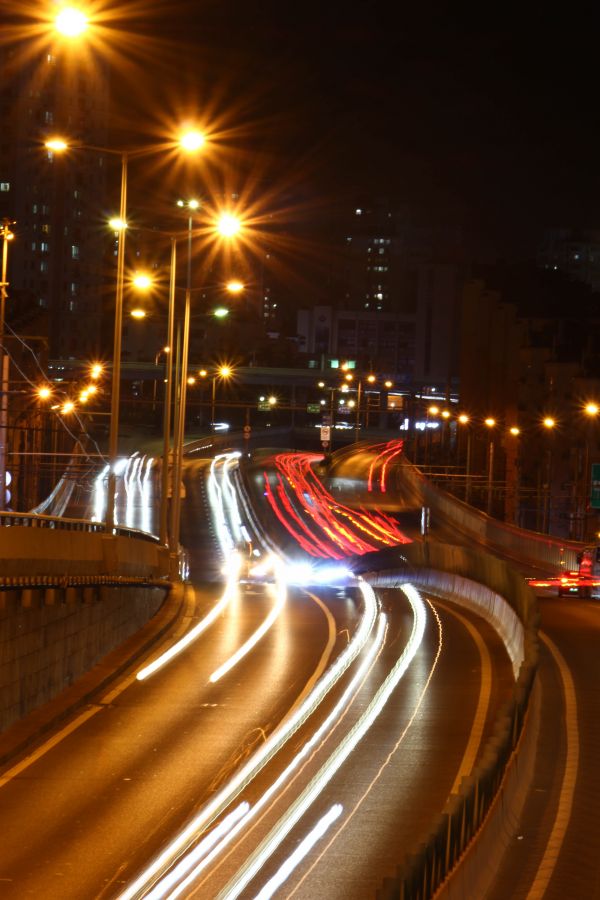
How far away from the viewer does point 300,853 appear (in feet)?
42.3

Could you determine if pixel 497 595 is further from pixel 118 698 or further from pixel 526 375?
pixel 526 375

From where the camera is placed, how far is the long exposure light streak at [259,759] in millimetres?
12523

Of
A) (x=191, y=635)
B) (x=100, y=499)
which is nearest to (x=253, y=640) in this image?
(x=191, y=635)

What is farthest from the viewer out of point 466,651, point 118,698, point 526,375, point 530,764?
point 526,375

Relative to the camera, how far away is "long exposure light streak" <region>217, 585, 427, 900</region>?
12039 mm

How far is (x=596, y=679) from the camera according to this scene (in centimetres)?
2469

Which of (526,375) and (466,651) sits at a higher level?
(526,375)

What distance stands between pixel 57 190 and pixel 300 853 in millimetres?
176342

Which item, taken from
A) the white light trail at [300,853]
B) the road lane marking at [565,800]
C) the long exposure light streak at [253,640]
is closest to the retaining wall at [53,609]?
the long exposure light streak at [253,640]

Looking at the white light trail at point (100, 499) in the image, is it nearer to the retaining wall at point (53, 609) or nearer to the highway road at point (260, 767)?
the highway road at point (260, 767)

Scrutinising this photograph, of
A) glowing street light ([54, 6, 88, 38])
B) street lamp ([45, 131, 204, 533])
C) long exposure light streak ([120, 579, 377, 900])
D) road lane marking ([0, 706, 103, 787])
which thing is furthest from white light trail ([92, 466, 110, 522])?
glowing street light ([54, 6, 88, 38])

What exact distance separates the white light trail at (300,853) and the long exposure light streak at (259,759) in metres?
1.12

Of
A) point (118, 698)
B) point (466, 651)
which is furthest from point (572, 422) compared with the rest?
point (118, 698)

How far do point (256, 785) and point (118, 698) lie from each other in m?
6.25
